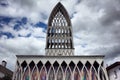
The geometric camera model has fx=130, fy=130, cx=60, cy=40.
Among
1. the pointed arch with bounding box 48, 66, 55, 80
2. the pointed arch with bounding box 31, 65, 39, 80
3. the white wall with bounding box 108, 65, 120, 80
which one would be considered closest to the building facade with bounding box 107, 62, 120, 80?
the white wall with bounding box 108, 65, 120, 80

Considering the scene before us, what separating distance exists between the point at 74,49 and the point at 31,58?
54.3 feet

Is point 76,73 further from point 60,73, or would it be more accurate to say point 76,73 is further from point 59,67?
point 59,67

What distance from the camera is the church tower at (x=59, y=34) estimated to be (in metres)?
40.9

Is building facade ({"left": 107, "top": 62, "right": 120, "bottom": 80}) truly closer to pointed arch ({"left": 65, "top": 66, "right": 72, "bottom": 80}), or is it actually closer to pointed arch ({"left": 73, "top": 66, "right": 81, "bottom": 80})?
pointed arch ({"left": 73, "top": 66, "right": 81, "bottom": 80})

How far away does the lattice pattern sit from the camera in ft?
93.4

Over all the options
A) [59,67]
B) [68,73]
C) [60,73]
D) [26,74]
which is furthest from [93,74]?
[26,74]

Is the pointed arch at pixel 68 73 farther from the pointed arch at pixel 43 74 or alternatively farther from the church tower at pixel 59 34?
the church tower at pixel 59 34

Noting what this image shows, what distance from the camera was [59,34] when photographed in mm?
43875

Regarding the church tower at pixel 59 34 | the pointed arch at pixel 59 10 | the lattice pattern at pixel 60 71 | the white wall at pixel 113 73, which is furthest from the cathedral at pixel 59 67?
the pointed arch at pixel 59 10

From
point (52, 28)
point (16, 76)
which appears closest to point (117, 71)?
point (16, 76)

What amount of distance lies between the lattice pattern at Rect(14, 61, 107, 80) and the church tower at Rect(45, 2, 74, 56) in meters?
10.4

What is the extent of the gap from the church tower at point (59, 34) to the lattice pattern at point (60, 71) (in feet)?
34.1

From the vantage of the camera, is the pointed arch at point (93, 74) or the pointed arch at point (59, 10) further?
the pointed arch at point (59, 10)

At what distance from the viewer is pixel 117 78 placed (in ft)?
85.2
